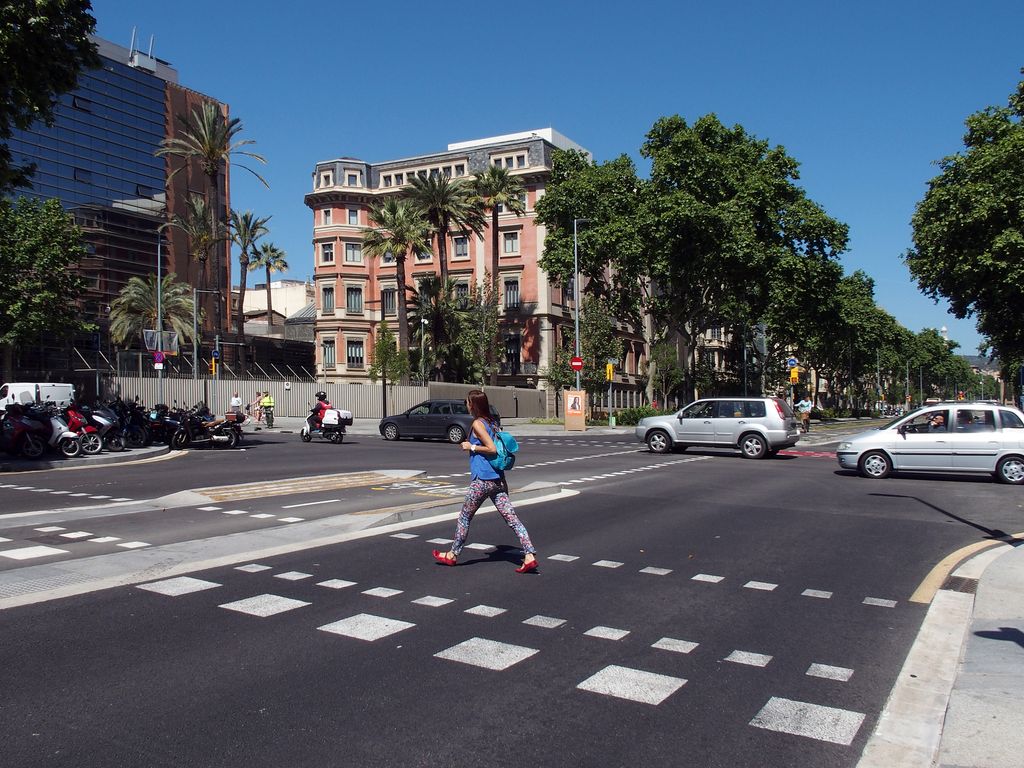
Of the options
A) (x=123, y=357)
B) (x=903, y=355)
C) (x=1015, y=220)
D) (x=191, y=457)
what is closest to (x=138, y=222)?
(x=123, y=357)

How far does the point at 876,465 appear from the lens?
17984 mm

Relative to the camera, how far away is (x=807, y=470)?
19.9m

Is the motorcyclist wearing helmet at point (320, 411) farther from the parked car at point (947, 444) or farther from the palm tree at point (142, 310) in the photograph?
the palm tree at point (142, 310)

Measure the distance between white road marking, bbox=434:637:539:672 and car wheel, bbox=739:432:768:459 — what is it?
1912cm

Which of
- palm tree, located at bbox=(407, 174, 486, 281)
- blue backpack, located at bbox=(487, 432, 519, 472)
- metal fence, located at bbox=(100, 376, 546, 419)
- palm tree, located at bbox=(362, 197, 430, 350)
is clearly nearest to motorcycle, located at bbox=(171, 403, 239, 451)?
metal fence, located at bbox=(100, 376, 546, 419)

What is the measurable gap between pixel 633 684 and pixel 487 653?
1.01 metres

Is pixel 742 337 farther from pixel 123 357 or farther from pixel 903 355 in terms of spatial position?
pixel 903 355

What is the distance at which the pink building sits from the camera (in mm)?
61062

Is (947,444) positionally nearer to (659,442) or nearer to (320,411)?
(659,442)

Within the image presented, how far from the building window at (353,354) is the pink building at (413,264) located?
8 centimetres

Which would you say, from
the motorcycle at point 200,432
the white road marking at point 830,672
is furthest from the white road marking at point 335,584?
the motorcycle at point 200,432

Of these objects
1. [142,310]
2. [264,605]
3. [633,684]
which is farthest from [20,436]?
[142,310]

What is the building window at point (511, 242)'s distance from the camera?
61.6 metres

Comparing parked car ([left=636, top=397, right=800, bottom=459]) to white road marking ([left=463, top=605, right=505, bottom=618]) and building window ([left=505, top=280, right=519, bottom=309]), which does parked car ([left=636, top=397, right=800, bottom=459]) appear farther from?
building window ([left=505, top=280, right=519, bottom=309])
